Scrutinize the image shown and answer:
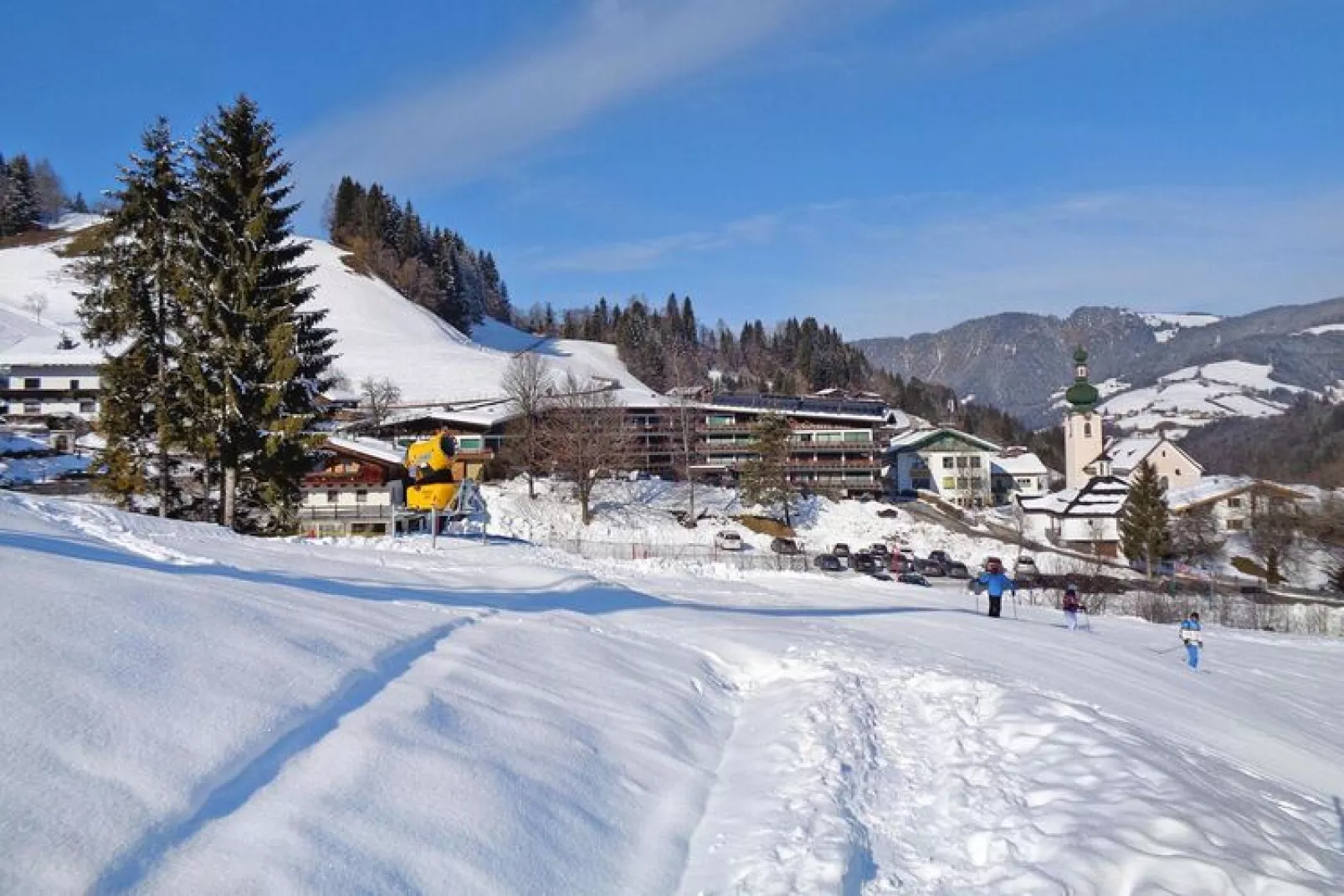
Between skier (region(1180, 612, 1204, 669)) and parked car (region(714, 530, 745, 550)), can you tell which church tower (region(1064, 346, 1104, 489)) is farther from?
skier (region(1180, 612, 1204, 669))

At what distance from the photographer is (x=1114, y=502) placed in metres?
61.8

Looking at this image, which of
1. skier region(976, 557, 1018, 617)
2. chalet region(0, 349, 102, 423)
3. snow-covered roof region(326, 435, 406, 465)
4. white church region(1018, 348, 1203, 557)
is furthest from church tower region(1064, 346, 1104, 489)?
chalet region(0, 349, 102, 423)

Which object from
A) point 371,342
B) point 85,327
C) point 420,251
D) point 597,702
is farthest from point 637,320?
point 597,702

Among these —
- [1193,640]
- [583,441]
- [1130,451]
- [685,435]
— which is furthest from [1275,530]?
[1193,640]

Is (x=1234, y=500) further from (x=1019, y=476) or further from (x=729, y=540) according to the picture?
(x=729, y=540)

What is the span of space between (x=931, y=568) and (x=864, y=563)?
4.17 m

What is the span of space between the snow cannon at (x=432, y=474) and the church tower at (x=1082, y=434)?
81.4 m

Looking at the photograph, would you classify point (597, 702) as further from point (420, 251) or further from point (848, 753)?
point (420, 251)

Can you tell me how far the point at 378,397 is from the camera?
74438 mm

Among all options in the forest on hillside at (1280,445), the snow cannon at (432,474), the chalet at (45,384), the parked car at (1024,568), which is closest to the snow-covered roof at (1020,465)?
the forest on hillside at (1280,445)

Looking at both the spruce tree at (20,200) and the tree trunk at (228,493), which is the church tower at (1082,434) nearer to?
the tree trunk at (228,493)

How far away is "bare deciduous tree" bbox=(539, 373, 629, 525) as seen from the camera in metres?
51.1

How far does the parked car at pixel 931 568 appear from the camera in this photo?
42.8m

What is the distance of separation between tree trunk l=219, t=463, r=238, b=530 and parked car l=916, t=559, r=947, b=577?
32283 mm
